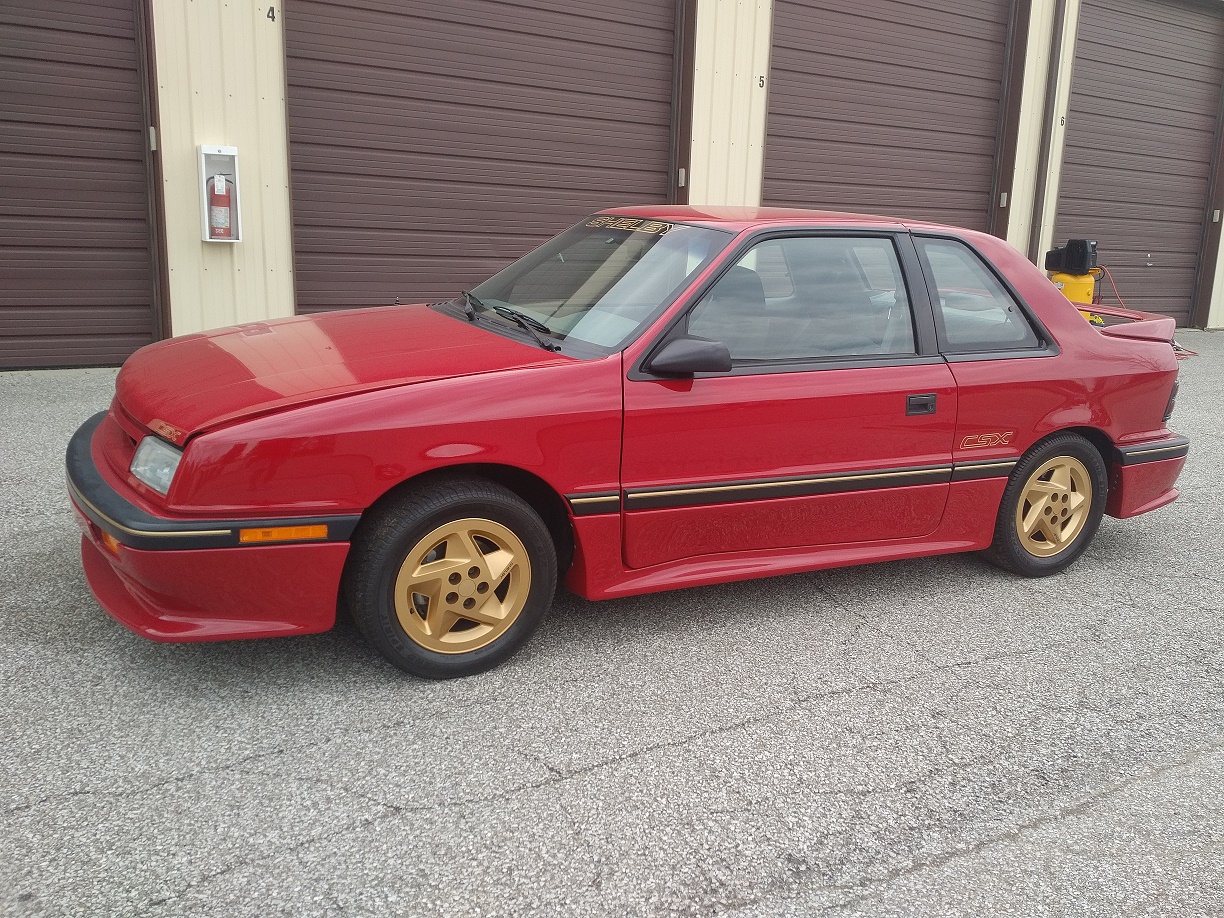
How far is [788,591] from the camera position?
4227mm

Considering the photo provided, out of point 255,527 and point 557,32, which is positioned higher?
point 557,32

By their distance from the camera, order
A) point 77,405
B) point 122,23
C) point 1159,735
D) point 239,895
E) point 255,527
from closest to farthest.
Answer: point 239,895
point 255,527
point 1159,735
point 77,405
point 122,23

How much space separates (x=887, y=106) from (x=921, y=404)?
25.9 feet

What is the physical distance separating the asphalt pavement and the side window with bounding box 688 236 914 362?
1.02 metres

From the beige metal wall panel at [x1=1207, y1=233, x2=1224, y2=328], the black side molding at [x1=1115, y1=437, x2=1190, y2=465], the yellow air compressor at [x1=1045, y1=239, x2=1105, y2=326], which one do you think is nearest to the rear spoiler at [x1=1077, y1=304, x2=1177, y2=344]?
the black side molding at [x1=1115, y1=437, x2=1190, y2=465]

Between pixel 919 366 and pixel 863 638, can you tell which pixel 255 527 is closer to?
pixel 863 638

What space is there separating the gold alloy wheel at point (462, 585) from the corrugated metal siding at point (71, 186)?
5302 millimetres

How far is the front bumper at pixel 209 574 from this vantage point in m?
2.89

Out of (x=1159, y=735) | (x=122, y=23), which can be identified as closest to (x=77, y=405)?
(x=122, y=23)

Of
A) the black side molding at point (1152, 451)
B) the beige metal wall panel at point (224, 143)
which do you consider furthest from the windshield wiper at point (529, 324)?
the beige metal wall panel at point (224, 143)

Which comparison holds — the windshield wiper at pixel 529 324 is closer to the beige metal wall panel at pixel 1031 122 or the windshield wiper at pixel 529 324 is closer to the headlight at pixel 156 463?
the headlight at pixel 156 463

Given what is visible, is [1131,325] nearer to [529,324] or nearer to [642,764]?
[529,324]

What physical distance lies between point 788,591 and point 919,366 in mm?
1018

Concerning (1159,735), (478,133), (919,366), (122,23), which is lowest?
(1159,735)
